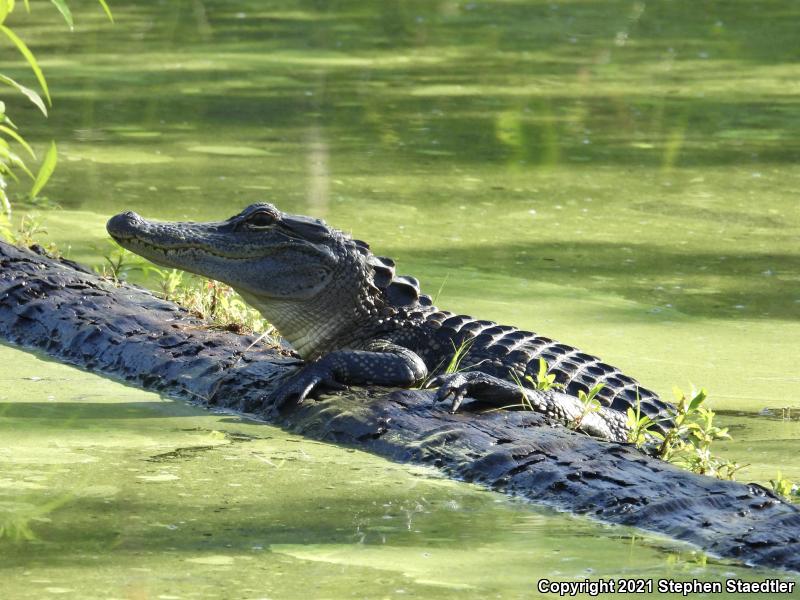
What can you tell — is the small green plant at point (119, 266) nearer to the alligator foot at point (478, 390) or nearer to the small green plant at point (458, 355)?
the small green plant at point (458, 355)

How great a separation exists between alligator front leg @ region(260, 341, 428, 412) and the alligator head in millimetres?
291

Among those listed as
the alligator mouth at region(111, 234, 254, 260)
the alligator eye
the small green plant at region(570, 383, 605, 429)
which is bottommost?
the small green plant at region(570, 383, 605, 429)

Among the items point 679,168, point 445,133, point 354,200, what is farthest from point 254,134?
point 679,168

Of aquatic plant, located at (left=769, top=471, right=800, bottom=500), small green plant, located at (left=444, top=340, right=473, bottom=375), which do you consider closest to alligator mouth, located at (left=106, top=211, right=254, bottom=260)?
small green plant, located at (left=444, top=340, right=473, bottom=375)

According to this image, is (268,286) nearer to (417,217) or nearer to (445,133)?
(417,217)

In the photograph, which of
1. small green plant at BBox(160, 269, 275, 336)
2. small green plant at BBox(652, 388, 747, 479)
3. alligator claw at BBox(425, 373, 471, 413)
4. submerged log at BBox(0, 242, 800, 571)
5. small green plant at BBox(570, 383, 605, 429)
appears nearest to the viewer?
submerged log at BBox(0, 242, 800, 571)

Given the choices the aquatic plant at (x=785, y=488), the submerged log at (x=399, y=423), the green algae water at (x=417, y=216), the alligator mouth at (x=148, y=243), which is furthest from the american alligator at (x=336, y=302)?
the aquatic plant at (x=785, y=488)

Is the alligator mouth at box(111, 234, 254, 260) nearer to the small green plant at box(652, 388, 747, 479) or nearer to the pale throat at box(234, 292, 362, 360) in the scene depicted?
the pale throat at box(234, 292, 362, 360)

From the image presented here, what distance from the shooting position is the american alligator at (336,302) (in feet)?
17.1

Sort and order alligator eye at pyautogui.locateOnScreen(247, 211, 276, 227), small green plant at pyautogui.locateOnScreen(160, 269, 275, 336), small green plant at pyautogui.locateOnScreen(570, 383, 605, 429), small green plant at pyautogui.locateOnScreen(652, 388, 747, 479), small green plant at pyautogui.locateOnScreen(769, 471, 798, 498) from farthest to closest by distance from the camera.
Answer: small green plant at pyautogui.locateOnScreen(160, 269, 275, 336)
alligator eye at pyautogui.locateOnScreen(247, 211, 276, 227)
small green plant at pyautogui.locateOnScreen(570, 383, 605, 429)
small green plant at pyautogui.locateOnScreen(652, 388, 747, 479)
small green plant at pyautogui.locateOnScreen(769, 471, 798, 498)

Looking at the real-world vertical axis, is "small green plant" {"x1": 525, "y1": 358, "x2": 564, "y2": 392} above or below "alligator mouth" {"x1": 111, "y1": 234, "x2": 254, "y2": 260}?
below

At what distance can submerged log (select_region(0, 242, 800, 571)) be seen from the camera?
3680 mm

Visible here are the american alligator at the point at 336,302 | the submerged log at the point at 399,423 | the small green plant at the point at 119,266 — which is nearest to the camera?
the submerged log at the point at 399,423

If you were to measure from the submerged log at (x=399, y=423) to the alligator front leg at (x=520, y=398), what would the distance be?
0.24 ft
